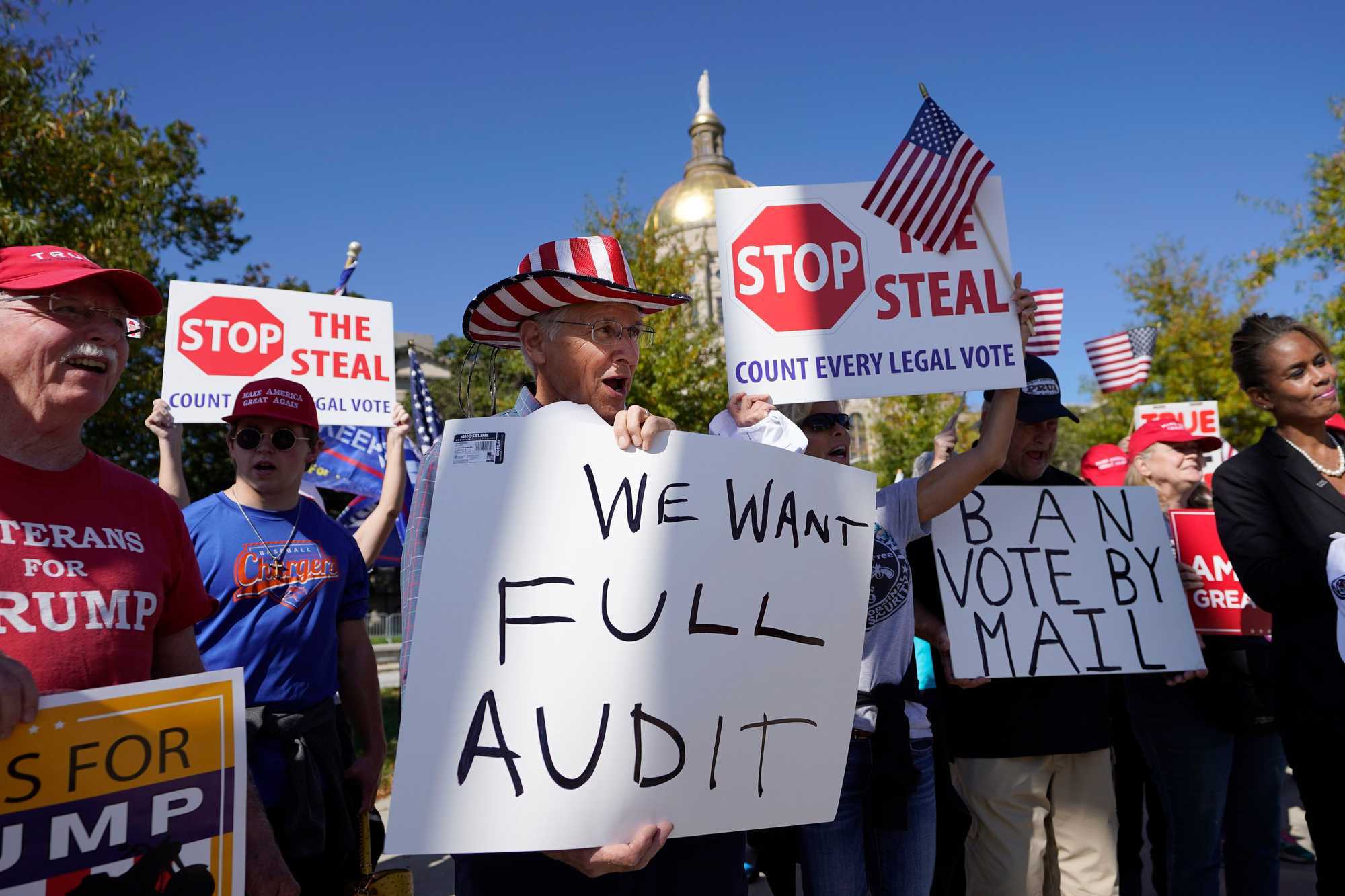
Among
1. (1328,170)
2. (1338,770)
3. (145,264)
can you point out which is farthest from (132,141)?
(1328,170)

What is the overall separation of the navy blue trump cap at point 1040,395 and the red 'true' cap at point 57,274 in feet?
9.08

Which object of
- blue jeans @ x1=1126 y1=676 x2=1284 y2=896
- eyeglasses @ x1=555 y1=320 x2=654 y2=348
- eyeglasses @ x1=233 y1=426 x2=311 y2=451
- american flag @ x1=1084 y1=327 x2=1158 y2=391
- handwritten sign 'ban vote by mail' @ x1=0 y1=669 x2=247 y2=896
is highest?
american flag @ x1=1084 y1=327 x2=1158 y2=391

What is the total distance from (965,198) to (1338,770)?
7.27 feet

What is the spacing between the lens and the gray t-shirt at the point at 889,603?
2.94m

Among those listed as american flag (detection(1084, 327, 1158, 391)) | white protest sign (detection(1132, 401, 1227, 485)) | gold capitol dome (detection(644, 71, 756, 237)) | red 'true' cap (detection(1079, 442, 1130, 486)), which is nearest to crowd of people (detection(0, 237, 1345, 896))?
red 'true' cap (detection(1079, 442, 1130, 486))

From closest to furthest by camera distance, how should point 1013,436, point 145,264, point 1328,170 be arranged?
point 1013,436 → point 145,264 → point 1328,170

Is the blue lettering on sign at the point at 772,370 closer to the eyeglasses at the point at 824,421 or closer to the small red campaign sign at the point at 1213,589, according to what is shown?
the eyeglasses at the point at 824,421

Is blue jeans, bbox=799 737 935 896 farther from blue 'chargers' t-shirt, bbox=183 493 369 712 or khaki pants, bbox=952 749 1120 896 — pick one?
blue 'chargers' t-shirt, bbox=183 493 369 712

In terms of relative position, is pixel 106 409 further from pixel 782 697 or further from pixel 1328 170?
pixel 1328 170

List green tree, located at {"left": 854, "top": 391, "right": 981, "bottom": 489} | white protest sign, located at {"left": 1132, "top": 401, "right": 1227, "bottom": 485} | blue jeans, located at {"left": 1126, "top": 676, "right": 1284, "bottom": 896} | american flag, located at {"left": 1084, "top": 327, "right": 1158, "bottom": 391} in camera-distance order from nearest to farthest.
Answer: blue jeans, located at {"left": 1126, "top": 676, "right": 1284, "bottom": 896}, white protest sign, located at {"left": 1132, "top": 401, "right": 1227, "bottom": 485}, american flag, located at {"left": 1084, "top": 327, "right": 1158, "bottom": 391}, green tree, located at {"left": 854, "top": 391, "right": 981, "bottom": 489}

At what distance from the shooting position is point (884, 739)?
2.87 m

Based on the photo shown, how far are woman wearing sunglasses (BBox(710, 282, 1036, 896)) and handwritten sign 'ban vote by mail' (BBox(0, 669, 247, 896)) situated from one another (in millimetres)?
1684

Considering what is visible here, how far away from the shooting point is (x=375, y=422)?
5035 mm

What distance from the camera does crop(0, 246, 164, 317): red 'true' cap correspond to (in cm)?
180
